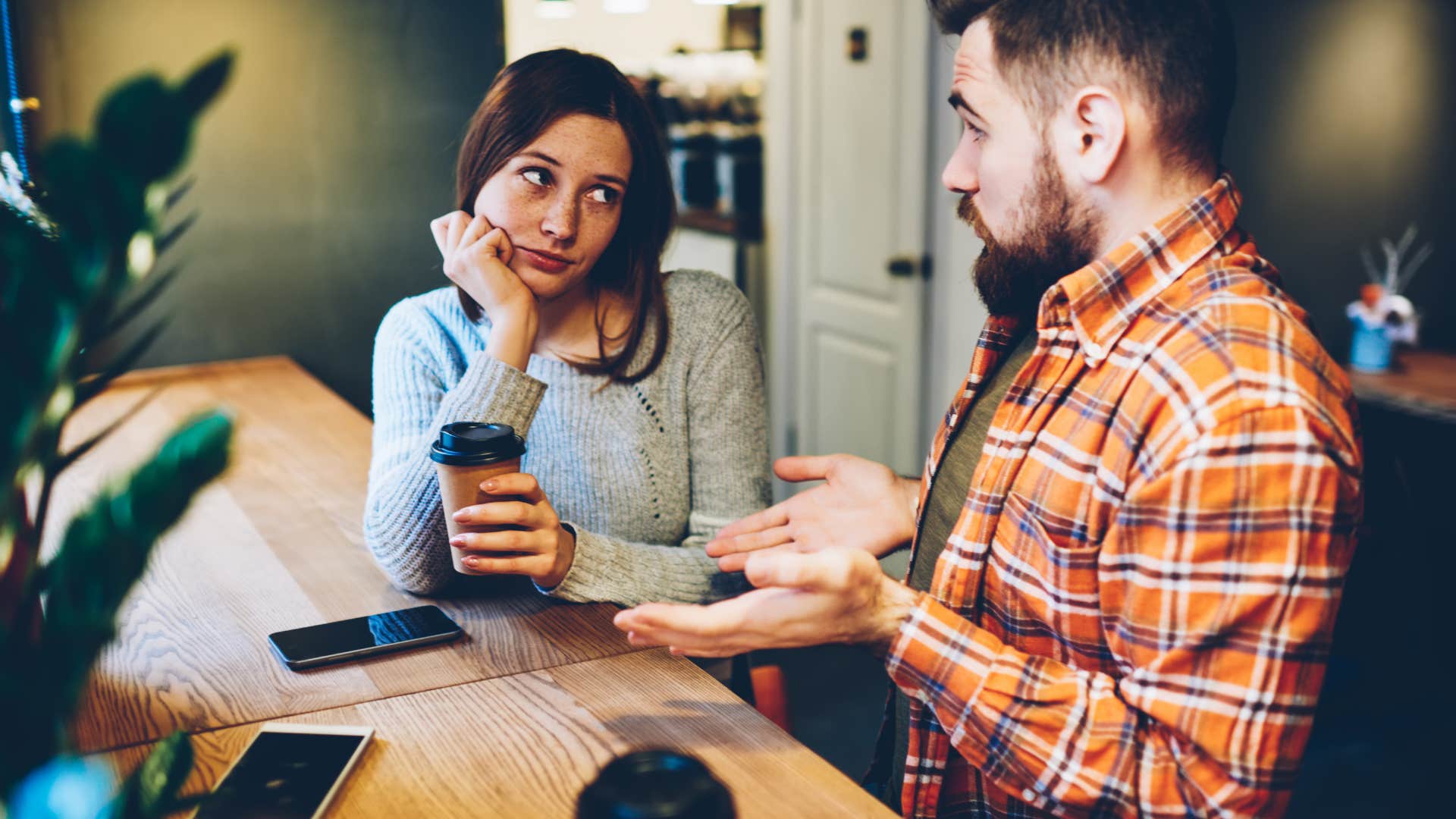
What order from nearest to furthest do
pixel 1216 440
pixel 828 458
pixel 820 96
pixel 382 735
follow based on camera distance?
1. pixel 1216 440
2. pixel 382 735
3. pixel 828 458
4. pixel 820 96

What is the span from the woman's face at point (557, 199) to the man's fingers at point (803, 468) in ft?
1.33

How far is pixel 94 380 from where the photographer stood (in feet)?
1.77

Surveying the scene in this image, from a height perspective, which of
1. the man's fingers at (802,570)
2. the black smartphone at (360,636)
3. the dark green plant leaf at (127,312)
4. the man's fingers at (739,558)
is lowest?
the black smartphone at (360,636)

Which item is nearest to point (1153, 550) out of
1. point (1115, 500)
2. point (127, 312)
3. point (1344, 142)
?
point (1115, 500)

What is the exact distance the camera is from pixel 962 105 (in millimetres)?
1182

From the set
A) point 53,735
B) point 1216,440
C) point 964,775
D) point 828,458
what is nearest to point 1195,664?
point 1216,440

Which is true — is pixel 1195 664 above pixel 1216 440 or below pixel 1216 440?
below

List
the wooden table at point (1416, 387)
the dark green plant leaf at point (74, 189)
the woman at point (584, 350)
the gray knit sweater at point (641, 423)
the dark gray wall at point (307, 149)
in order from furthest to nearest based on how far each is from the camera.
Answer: the wooden table at point (1416, 387)
the dark gray wall at point (307, 149)
the gray knit sweater at point (641, 423)
the woman at point (584, 350)
the dark green plant leaf at point (74, 189)

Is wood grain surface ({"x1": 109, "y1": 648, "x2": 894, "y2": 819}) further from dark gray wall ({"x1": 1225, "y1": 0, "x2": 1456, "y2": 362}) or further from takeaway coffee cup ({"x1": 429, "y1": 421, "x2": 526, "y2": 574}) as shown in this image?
dark gray wall ({"x1": 1225, "y1": 0, "x2": 1456, "y2": 362})

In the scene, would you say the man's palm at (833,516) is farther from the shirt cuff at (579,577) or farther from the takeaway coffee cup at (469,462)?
the takeaway coffee cup at (469,462)

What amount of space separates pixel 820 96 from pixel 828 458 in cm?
251

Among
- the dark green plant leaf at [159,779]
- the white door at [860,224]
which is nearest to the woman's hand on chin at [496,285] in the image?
the dark green plant leaf at [159,779]

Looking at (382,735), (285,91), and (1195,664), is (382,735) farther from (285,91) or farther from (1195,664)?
(285,91)

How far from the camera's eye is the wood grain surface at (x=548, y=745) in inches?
37.4
